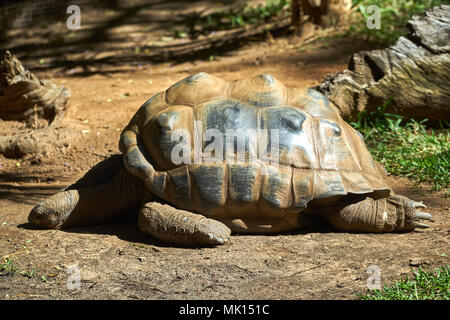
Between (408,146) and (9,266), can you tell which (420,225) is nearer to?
(408,146)

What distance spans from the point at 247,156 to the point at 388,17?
18.4 ft

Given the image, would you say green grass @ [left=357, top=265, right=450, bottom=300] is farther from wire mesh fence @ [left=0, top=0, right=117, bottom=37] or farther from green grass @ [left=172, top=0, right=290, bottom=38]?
wire mesh fence @ [left=0, top=0, right=117, bottom=37]

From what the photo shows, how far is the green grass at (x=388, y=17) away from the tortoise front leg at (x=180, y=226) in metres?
4.91

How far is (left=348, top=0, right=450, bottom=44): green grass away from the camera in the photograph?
8109 millimetres

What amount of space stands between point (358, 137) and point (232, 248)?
51.9 inches

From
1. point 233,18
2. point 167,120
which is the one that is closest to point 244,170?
point 167,120

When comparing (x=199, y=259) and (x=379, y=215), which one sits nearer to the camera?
(x=199, y=259)

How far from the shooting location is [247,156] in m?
3.95

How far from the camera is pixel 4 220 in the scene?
4582 millimetres

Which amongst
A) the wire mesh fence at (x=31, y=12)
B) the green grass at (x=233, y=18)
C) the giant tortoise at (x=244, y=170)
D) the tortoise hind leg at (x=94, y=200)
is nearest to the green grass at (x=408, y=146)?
the giant tortoise at (x=244, y=170)

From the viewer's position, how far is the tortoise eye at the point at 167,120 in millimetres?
4109

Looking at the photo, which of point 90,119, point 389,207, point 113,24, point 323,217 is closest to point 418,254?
point 389,207

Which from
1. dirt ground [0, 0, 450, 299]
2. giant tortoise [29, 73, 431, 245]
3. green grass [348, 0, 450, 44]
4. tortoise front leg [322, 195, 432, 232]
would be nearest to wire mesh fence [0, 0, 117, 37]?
green grass [348, 0, 450, 44]

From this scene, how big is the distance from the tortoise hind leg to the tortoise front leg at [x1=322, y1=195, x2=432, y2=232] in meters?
1.47
